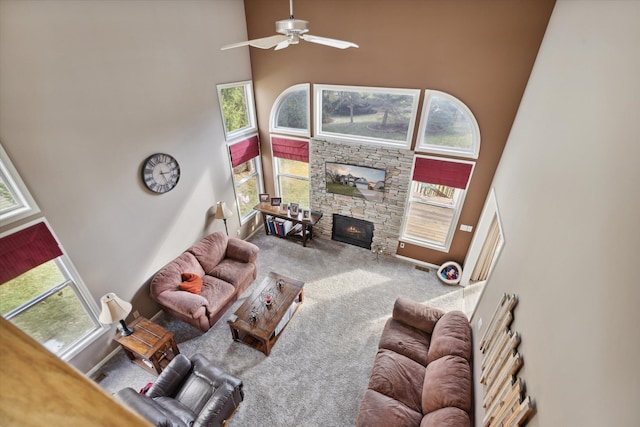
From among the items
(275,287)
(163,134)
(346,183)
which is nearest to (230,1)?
(163,134)

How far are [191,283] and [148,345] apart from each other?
3.59 feet

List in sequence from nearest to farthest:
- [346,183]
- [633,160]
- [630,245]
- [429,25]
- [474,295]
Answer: [630,245]
[633,160]
[429,25]
[474,295]
[346,183]

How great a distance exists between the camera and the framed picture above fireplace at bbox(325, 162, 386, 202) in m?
5.81

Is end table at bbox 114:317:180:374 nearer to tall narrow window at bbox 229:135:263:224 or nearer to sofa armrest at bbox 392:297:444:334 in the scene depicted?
tall narrow window at bbox 229:135:263:224

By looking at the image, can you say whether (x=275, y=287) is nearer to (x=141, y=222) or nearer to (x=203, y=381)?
(x=203, y=381)

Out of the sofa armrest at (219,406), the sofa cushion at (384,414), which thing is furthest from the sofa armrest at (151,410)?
the sofa cushion at (384,414)

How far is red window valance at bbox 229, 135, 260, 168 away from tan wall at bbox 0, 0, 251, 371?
41 centimetres

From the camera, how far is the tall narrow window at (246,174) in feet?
20.3

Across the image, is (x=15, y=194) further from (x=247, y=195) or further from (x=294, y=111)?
(x=294, y=111)

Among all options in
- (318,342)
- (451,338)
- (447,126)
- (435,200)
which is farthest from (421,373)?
(447,126)

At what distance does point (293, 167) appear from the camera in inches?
268

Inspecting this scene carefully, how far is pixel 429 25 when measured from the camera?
4.38m

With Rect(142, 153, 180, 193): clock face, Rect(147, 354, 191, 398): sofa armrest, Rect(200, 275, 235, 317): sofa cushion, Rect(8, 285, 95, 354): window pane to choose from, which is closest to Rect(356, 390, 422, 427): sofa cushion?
Rect(147, 354, 191, 398): sofa armrest

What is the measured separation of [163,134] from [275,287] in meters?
3.01
